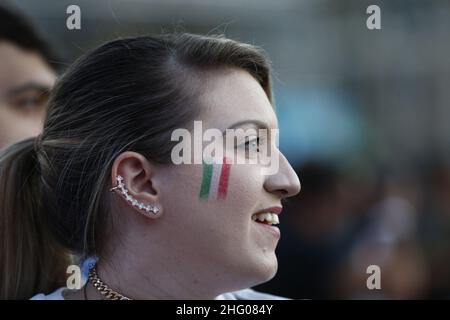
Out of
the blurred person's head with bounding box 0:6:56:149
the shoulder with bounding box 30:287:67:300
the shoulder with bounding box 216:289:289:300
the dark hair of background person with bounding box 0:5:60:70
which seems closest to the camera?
the shoulder with bounding box 30:287:67:300

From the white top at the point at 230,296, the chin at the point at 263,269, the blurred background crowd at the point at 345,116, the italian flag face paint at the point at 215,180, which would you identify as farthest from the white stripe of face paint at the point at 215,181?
the blurred background crowd at the point at 345,116

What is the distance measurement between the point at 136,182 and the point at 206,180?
22 cm

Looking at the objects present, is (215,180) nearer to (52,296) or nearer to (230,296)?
(230,296)

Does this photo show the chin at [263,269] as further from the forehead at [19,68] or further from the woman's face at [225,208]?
the forehead at [19,68]

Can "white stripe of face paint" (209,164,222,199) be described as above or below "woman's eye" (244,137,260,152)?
below

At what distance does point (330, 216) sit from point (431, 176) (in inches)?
58.7

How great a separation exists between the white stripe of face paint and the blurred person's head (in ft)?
3.97

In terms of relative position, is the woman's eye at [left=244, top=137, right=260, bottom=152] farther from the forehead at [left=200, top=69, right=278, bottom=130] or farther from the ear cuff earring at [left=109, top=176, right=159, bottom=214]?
the ear cuff earring at [left=109, top=176, right=159, bottom=214]

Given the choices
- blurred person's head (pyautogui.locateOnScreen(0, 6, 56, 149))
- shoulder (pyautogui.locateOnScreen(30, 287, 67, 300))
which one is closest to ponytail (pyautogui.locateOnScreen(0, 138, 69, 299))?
shoulder (pyautogui.locateOnScreen(30, 287, 67, 300))

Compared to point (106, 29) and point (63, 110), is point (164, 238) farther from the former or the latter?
point (106, 29)

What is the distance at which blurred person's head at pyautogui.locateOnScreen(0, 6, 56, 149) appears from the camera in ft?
9.17

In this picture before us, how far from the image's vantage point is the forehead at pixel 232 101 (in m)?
1.86

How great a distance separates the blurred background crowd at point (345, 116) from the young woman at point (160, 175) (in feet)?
3.12

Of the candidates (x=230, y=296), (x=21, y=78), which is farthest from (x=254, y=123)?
(x=21, y=78)
